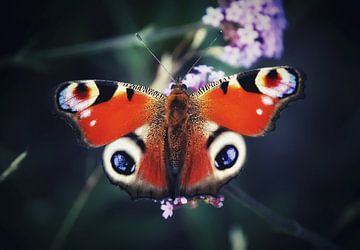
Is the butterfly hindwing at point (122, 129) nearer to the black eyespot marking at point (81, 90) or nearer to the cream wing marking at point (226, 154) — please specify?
the black eyespot marking at point (81, 90)

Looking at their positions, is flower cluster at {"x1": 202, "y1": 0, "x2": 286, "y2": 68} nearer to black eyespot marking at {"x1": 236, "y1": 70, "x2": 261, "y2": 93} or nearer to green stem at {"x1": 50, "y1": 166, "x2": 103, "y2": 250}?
black eyespot marking at {"x1": 236, "y1": 70, "x2": 261, "y2": 93}

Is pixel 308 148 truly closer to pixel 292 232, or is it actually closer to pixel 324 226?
pixel 324 226

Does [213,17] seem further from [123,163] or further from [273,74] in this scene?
[123,163]

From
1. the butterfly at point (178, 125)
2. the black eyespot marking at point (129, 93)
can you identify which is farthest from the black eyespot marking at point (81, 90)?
the black eyespot marking at point (129, 93)

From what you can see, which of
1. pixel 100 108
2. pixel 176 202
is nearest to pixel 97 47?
pixel 100 108

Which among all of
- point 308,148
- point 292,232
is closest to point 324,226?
point 308,148

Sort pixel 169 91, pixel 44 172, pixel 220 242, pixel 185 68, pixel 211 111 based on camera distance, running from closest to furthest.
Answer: pixel 211 111 → pixel 169 91 → pixel 220 242 → pixel 44 172 → pixel 185 68
